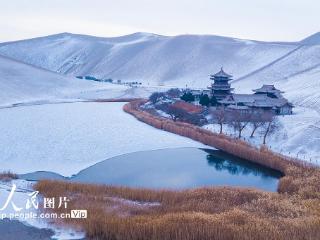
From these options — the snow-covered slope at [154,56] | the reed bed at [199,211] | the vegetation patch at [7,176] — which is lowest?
the vegetation patch at [7,176]

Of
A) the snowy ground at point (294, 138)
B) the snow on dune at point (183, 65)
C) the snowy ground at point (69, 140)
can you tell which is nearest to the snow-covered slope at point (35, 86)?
the snow on dune at point (183, 65)

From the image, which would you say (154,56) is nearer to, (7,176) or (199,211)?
(7,176)

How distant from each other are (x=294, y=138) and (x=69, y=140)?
11903 mm

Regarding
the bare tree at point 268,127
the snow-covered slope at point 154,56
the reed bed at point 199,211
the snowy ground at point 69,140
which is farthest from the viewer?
the snow-covered slope at point 154,56

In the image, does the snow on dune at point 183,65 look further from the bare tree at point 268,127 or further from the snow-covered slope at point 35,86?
the bare tree at point 268,127

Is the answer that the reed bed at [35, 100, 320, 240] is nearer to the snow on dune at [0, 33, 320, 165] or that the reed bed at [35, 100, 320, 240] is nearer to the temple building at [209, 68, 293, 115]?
the snow on dune at [0, 33, 320, 165]

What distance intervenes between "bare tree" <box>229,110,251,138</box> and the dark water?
4.41 meters

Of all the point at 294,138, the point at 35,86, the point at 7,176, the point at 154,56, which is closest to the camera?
the point at 7,176

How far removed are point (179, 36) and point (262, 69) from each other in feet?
146

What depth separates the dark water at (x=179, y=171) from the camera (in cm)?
1631

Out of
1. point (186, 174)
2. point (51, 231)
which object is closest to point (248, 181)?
point (186, 174)

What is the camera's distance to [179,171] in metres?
18.3

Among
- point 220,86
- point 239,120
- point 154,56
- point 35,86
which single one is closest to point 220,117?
point 239,120

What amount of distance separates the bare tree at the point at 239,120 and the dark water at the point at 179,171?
14.5 ft
